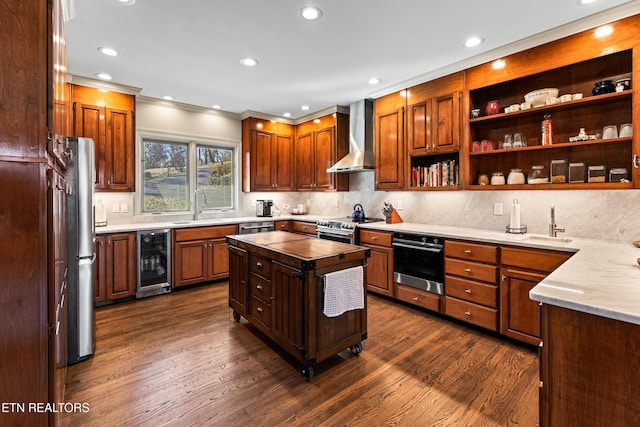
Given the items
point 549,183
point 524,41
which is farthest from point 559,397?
point 524,41

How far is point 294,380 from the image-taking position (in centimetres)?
220

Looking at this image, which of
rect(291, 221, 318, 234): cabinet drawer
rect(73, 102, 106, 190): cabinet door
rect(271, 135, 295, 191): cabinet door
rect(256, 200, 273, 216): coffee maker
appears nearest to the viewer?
rect(73, 102, 106, 190): cabinet door

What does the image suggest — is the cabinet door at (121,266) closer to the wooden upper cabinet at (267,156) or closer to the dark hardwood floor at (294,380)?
the dark hardwood floor at (294,380)

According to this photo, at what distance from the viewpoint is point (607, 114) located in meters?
2.71

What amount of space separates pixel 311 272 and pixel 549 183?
8.16 feet

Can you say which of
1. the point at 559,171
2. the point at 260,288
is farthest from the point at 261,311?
the point at 559,171

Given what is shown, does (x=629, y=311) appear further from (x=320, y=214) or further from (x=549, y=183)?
(x=320, y=214)

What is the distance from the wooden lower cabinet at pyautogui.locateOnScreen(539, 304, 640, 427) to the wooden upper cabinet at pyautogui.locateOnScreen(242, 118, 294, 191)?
474cm

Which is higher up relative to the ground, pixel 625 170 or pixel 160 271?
pixel 625 170

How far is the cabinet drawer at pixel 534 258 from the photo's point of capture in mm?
2418

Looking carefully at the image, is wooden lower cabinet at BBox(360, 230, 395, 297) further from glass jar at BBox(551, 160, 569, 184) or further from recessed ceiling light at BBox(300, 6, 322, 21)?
recessed ceiling light at BBox(300, 6, 322, 21)

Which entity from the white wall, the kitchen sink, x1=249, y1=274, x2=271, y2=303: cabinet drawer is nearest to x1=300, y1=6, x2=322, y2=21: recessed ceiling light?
x1=249, y1=274, x2=271, y2=303: cabinet drawer

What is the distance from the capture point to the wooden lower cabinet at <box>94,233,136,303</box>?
356cm

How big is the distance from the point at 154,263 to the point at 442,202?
3820 millimetres
